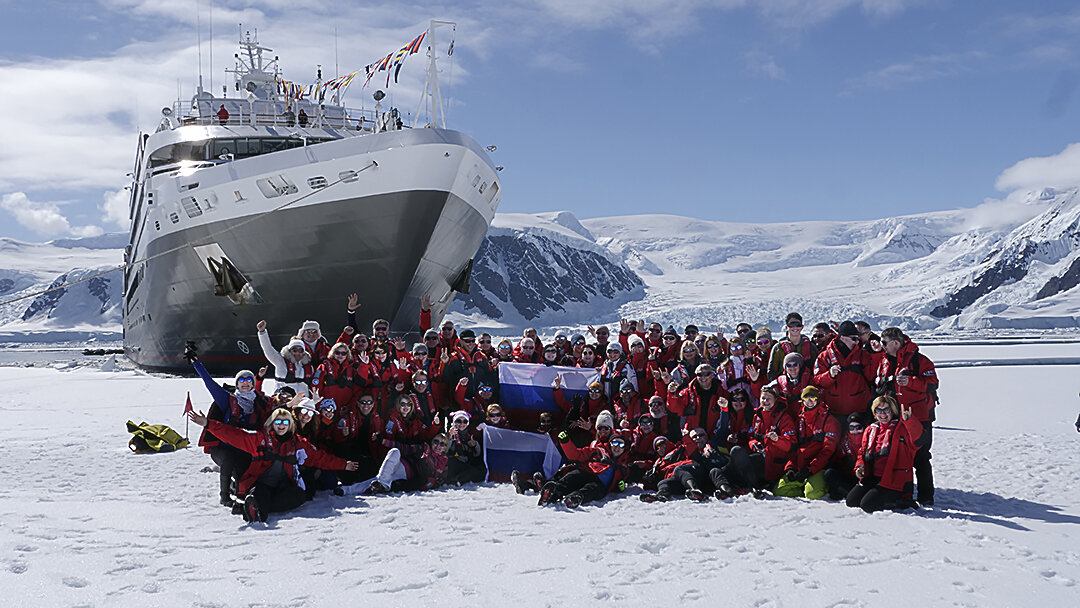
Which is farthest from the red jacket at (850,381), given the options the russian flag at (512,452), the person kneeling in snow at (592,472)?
the russian flag at (512,452)

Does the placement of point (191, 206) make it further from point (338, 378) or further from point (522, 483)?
point (522, 483)

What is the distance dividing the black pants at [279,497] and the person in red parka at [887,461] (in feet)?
13.3

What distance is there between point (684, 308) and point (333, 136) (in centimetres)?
4160

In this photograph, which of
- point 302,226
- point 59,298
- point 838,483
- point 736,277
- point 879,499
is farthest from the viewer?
point 59,298

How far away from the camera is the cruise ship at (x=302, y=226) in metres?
13.2

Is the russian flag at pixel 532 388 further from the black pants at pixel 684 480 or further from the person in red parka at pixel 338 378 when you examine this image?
the black pants at pixel 684 480

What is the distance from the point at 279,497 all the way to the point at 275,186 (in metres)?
9.35

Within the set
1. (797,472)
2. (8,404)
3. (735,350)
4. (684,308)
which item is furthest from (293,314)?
(684,308)

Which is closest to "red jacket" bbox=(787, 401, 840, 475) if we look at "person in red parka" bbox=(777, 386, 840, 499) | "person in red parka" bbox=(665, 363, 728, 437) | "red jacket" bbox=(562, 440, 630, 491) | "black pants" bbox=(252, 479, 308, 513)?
"person in red parka" bbox=(777, 386, 840, 499)

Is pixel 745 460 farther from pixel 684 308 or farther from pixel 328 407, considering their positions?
pixel 684 308

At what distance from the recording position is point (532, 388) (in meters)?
7.96

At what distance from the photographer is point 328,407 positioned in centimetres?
597

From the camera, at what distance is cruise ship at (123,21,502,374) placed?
1316cm

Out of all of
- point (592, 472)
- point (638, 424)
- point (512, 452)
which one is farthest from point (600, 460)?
point (512, 452)
